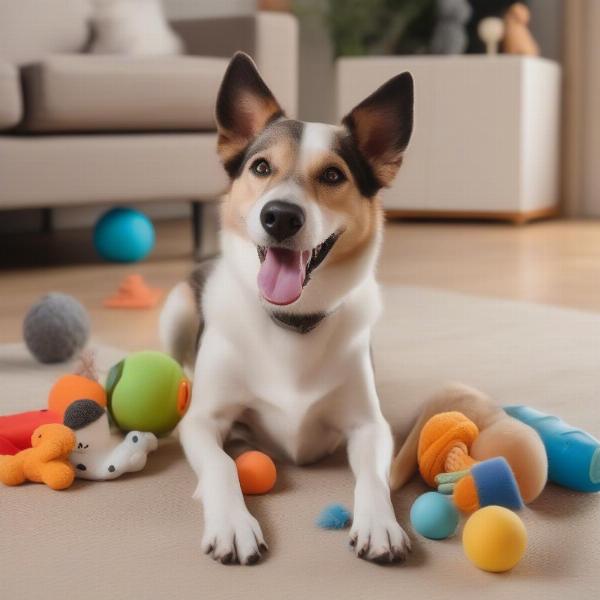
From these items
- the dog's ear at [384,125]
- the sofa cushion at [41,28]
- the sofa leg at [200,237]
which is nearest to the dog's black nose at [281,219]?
the dog's ear at [384,125]

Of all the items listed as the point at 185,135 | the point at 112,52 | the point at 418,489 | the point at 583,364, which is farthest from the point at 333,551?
the point at 112,52

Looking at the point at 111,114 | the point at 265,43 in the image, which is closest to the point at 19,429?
the point at 111,114

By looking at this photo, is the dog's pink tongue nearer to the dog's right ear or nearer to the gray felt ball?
the dog's right ear

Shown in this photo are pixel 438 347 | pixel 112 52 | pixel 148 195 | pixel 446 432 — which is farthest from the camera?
pixel 112 52

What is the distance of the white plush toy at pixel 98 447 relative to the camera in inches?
65.4

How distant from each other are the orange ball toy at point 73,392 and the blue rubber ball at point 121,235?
215 centimetres

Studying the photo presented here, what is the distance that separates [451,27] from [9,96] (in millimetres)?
A: 3048

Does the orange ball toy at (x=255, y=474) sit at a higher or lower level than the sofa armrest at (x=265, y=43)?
lower

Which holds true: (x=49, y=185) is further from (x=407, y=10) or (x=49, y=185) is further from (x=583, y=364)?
(x=407, y=10)

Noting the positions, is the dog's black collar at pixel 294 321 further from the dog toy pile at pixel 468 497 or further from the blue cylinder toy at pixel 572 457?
the blue cylinder toy at pixel 572 457

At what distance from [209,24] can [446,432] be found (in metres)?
3.34

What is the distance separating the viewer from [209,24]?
Answer: 15.0 feet

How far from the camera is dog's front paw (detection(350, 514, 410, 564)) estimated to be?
4.39 ft

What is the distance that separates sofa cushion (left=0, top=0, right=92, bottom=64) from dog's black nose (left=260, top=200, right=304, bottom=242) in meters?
3.09
